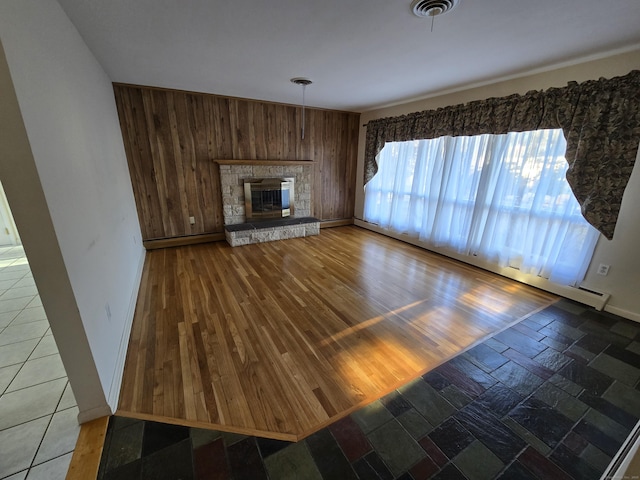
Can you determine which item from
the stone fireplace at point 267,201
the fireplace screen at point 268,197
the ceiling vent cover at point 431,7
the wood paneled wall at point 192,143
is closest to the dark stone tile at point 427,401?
the ceiling vent cover at point 431,7

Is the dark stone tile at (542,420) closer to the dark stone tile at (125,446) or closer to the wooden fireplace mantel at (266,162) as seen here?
the dark stone tile at (125,446)

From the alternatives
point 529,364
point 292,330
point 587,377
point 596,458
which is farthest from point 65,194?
point 587,377

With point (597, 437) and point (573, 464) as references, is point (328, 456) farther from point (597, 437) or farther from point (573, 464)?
point (597, 437)

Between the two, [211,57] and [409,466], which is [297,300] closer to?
[409,466]

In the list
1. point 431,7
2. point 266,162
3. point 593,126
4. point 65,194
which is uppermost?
point 431,7

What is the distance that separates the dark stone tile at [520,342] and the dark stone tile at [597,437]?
0.55 meters

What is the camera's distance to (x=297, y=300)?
263cm

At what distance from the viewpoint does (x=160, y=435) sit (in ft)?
4.38

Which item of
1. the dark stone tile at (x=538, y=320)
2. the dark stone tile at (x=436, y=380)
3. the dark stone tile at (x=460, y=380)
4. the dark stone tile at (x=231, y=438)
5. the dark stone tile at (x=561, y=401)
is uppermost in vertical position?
the dark stone tile at (x=538, y=320)

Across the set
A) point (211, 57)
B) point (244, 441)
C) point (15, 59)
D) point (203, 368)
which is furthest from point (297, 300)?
point (211, 57)

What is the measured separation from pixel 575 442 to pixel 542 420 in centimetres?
14

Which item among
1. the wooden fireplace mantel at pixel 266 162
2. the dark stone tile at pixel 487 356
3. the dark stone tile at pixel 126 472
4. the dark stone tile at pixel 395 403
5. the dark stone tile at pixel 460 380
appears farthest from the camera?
the wooden fireplace mantel at pixel 266 162

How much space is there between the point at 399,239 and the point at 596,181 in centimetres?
262

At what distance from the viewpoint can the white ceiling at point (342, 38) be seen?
164cm
